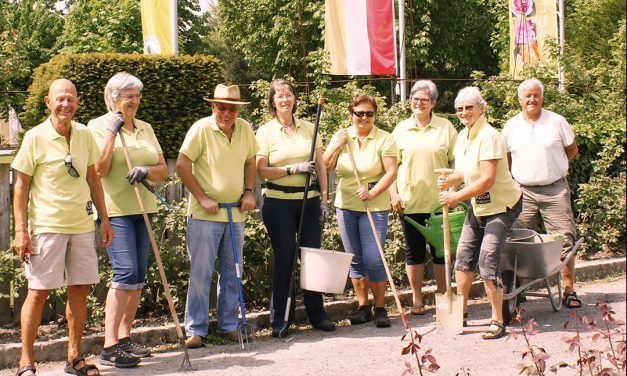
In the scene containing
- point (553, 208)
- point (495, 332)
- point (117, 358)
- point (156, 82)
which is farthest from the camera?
point (156, 82)

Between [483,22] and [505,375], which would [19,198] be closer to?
[505,375]

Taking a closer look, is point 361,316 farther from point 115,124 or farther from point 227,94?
point 115,124

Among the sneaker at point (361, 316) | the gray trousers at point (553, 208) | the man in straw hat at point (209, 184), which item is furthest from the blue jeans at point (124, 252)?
the gray trousers at point (553, 208)

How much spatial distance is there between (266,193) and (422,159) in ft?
4.83

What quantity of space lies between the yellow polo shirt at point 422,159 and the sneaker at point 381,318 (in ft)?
3.04

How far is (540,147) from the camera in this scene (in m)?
7.82

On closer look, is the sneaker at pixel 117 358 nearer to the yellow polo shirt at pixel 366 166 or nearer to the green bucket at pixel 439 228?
the yellow polo shirt at pixel 366 166

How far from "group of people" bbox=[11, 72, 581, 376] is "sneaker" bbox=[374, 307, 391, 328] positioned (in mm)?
12

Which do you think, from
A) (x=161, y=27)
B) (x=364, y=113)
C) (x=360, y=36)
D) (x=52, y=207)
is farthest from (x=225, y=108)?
(x=360, y=36)

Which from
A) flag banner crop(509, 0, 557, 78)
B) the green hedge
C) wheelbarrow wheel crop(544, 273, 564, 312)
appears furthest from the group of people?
flag banner crop(509, 0, 557, 78)

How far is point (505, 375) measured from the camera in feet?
19.0

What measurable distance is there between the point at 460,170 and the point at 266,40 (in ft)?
89.4

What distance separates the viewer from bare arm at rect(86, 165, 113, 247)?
235 inches

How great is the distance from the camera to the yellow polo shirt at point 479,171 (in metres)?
6.81
